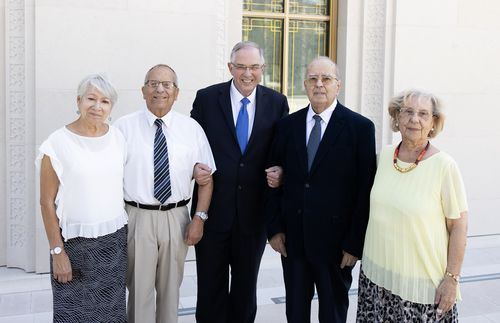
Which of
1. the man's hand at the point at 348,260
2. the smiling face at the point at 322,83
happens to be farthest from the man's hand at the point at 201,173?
the man's hand at the point at 348,260

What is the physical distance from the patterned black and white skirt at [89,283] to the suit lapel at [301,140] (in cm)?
98

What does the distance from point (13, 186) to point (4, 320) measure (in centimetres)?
116

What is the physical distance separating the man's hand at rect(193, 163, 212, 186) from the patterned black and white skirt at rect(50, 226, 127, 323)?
492 millimetres

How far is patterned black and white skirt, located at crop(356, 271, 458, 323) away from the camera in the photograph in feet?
7.25

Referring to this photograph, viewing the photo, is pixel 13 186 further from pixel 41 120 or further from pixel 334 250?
pixel 334 250

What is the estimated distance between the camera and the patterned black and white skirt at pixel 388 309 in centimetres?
221

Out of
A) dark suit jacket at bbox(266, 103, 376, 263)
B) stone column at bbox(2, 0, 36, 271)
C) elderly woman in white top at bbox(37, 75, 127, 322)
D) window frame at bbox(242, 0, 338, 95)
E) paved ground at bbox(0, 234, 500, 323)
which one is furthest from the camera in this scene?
window frame at bbox(242, 0, 338, 95)

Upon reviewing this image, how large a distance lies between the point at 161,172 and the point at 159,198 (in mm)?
134

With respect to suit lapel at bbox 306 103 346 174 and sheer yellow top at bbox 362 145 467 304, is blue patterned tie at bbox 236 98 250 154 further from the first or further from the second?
sheer yellow top at bbox 362 145 467 304

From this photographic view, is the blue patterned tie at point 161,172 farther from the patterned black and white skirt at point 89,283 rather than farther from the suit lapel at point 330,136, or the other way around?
the suit lapel at point 330,136

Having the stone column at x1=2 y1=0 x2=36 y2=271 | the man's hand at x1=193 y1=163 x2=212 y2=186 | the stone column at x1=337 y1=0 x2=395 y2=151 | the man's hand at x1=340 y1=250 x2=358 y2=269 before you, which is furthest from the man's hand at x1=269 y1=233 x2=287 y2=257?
the stone column at x1=337 y1=0 x2=395 y2=151

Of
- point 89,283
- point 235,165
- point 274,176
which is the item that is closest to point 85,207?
point 89,283

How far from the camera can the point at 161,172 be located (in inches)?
105

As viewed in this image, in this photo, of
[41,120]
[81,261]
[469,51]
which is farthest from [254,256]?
[469,51]
